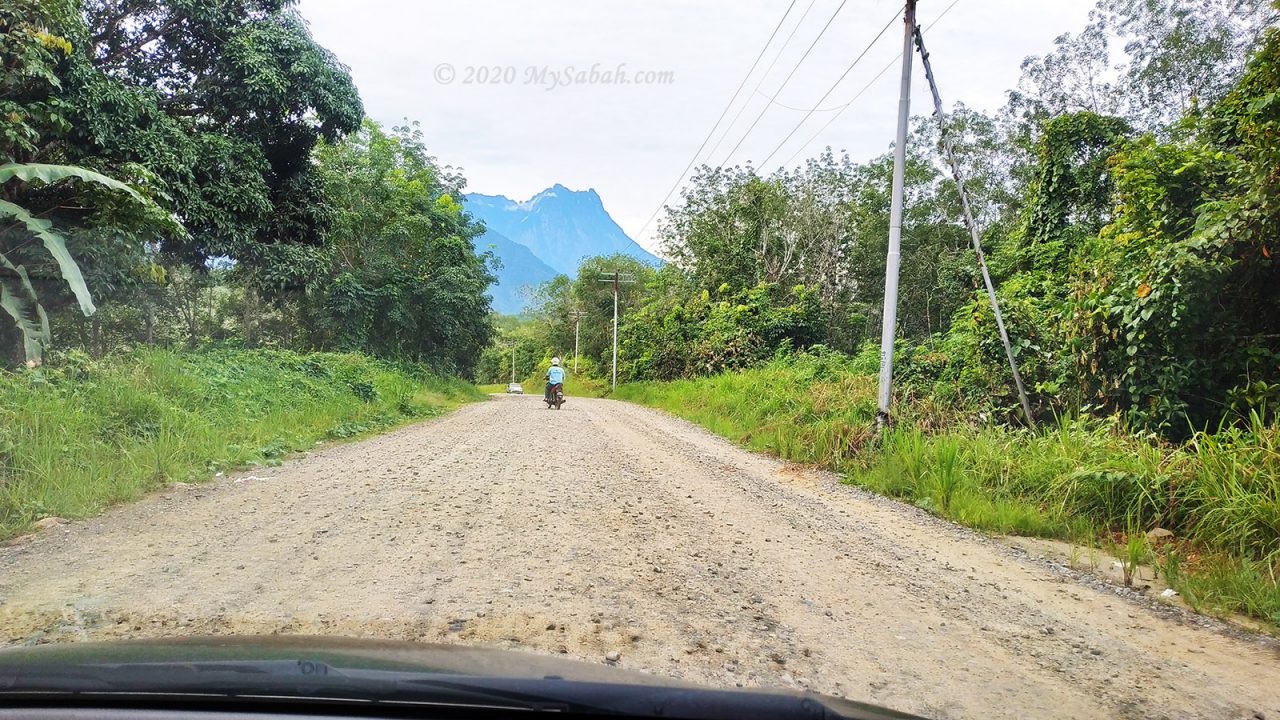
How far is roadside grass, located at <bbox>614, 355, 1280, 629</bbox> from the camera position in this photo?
4.47 meters

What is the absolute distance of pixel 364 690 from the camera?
66.4 inches

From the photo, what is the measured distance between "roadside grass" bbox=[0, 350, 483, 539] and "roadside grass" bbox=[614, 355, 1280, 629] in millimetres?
7085

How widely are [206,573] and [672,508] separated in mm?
3417

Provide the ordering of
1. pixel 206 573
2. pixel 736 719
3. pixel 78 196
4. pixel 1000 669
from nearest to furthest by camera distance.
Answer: pixel 736 719
pixel 1000 669
pixel 206 573
pixel 78 196

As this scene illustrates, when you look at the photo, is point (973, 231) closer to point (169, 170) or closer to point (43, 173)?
point (43, 173)

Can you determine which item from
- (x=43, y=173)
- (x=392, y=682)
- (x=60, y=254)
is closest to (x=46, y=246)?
(x=60, y=254)

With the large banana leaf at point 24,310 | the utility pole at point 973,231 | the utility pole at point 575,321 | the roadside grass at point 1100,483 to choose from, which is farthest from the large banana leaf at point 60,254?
the utility pole at point 575,321

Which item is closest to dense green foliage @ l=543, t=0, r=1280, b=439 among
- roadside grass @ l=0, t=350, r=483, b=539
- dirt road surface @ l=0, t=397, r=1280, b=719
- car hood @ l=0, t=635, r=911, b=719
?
dirt road surface @ l=0, t=397, r=1280, b=719

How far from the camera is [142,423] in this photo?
26.2 feet

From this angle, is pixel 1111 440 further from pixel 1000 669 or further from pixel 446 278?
pixel 446 278

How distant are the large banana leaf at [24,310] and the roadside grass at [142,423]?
0.30m

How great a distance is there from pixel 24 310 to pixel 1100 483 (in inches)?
475

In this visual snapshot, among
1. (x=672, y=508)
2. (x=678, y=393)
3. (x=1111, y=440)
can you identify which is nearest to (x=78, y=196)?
(x=672, y=508)

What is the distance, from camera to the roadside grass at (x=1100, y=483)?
447cm
